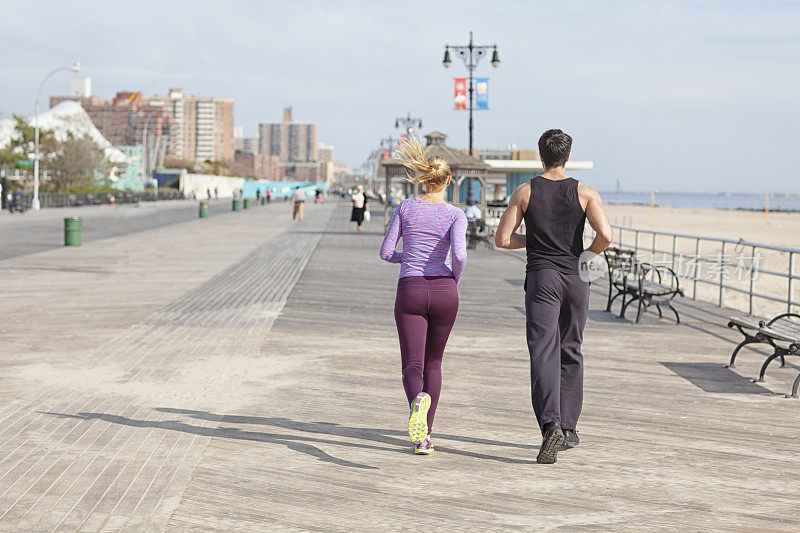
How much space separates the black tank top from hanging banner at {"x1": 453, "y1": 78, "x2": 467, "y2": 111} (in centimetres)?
3224

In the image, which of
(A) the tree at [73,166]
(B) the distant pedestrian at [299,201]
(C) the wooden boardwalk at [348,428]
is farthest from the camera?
(A) the tree at [73,166]

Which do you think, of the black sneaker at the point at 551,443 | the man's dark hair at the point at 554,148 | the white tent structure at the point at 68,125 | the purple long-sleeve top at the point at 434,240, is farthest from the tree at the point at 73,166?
the black sneaker at the point at 551,443

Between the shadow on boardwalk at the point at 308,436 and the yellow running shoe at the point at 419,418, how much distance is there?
0.94 ft

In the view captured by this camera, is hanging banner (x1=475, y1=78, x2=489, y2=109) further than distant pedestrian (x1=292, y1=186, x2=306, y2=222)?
No

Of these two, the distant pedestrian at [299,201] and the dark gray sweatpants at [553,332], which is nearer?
the dark gray sweatpants at [553,332]

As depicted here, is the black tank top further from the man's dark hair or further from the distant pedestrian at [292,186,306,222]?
the distant pedestrian at [292,186,306,222]

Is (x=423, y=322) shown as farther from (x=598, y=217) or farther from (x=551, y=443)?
(x=598, y=217)

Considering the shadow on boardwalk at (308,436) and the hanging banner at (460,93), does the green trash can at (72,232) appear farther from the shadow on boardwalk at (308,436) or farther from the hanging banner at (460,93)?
the shadow on boardwalk at (308,436)

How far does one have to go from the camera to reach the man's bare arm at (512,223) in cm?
534

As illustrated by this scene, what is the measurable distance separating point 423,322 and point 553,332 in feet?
2.51

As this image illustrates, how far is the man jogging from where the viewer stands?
5.32 meters

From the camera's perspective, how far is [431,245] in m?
5.45

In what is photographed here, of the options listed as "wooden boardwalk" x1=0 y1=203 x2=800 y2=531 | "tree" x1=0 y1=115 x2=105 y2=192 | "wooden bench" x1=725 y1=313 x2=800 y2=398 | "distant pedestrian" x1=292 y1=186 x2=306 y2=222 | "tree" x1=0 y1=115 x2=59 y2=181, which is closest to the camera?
"wooden boardwalk" x1=0 y1=203 x2=800 y2=531

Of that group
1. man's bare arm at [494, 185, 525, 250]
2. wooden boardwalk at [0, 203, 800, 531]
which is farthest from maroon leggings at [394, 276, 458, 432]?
wooden boardwalk at [0, 203, 800, 531]
